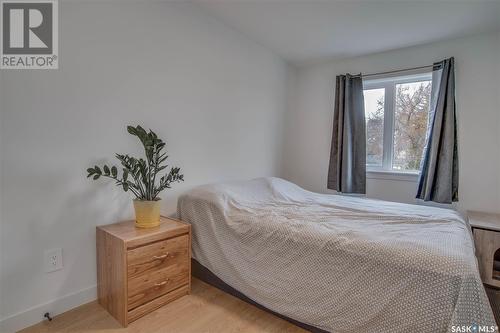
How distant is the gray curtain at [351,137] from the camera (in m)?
3.14

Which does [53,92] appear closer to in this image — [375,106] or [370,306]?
[370,306]

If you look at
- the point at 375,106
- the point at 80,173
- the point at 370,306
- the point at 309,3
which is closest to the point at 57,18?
the point at 80,173

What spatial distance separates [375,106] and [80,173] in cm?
307

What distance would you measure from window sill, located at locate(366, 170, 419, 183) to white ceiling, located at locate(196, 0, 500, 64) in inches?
53.6

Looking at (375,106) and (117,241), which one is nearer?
(117,241)

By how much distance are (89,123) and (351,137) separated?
2.68m

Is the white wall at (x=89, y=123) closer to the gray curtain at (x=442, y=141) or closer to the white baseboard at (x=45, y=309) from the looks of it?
the white baseboard at (x=45, y=309)

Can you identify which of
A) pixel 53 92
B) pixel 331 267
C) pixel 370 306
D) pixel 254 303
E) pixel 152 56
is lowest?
pixel 254 303

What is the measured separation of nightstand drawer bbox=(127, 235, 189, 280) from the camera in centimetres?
157

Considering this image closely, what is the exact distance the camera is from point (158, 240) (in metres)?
1.71

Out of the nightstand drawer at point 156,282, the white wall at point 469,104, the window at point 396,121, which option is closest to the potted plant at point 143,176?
the nightstand drawer at point 156,282

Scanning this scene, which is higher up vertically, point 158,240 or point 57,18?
point 57,18

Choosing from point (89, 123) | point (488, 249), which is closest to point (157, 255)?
point (89, 123)

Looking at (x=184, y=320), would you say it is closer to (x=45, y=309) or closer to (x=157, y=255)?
(x=157, y=255)
